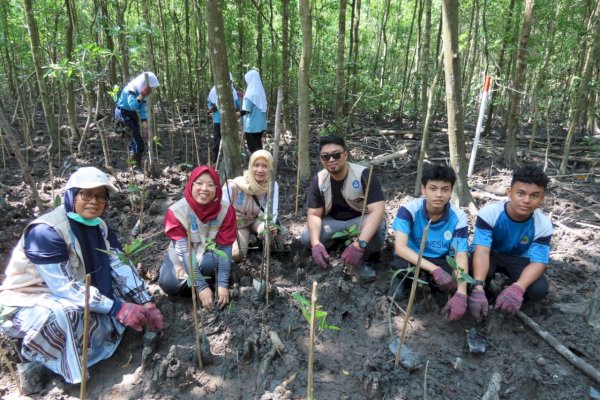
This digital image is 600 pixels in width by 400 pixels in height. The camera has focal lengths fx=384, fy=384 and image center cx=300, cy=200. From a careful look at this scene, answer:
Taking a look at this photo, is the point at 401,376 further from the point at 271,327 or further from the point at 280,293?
the point at 280,293

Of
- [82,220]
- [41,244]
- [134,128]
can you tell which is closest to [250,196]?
[82,220]

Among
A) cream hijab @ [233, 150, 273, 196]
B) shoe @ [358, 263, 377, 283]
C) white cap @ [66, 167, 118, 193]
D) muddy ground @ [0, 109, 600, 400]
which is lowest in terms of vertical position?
muddy ground @ [0, 109, 600, 400]

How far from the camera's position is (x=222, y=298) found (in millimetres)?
2875

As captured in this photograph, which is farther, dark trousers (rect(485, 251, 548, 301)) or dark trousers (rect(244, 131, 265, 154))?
dark trousers (rect(244, 131, 265, 154))

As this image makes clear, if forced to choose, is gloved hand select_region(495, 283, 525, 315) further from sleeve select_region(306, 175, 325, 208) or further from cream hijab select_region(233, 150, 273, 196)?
cream hijab select_region(233, 150, 273, 196)

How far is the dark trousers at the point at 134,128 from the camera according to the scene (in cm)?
635

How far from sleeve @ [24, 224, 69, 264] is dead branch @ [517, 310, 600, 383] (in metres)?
3.10

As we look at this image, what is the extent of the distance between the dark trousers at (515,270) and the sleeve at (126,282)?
2664 mm

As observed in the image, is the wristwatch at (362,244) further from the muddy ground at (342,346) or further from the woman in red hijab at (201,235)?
the woman in red hijab at (201,235)

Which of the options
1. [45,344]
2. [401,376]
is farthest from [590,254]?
[45,344]

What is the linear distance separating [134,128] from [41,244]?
15.2 feet

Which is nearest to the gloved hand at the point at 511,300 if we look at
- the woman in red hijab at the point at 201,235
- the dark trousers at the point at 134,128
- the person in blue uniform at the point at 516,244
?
the person in blue uniform at the point at 516,244

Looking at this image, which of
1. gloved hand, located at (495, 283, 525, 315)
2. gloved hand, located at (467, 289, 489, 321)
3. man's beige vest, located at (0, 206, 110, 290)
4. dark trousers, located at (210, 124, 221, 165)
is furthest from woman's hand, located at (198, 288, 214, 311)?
dark trousers, located at (210, 124, 221, 165)

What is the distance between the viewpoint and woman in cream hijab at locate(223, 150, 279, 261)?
3496mm
